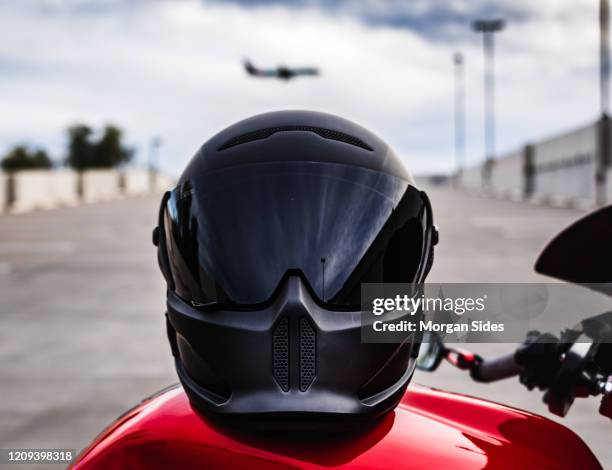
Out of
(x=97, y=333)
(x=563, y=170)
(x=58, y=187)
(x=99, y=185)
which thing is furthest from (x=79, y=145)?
(x=97, y=333)

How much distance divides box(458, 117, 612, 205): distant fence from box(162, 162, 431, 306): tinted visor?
2921 cm

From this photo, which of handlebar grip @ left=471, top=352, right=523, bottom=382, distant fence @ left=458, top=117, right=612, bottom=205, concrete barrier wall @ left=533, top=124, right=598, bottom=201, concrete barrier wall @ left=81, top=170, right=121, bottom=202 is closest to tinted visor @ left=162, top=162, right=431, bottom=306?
handlebar grip @ left=471, top=352, right=523, bottom=382

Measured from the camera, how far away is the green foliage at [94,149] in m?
99.9

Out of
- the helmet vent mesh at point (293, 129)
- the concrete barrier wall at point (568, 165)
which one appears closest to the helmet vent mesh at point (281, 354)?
the helmet vent mesh at point (293, 129)

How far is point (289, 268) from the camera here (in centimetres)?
113

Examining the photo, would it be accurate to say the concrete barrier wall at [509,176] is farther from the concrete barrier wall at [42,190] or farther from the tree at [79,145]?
the tree at [79,145]

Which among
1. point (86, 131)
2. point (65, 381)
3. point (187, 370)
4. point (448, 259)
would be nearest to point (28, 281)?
point (65, 381)

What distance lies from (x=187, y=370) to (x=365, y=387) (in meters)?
0.31

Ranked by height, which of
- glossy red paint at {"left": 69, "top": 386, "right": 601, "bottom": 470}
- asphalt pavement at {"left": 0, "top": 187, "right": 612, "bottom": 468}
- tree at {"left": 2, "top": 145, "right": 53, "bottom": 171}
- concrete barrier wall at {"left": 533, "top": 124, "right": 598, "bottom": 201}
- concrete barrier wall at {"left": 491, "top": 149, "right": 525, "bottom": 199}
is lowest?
tree at {"left": 2, "top": 145, "right": 53, "bottom": 171}

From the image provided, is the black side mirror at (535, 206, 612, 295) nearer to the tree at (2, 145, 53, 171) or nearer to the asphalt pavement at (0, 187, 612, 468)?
the asphalt pavement at (0, 187, 612, 468)

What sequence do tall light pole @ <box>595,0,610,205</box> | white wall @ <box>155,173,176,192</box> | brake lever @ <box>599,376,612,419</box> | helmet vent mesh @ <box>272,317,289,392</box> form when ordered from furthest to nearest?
1. white wall @ <box>155,173,176,192</box>
2. tall light pole @ <box>595,0,610,205</box>
3. brake lever @ <box>599,376,612,419</box>
4. helmet vent mesh @ <box>272,317,289,392</box>

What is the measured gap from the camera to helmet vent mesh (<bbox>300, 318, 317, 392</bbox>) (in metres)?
1.10

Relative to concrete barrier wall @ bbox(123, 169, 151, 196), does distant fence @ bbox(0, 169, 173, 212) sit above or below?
above

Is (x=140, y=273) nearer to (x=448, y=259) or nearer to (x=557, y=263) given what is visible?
(x=448, y=259)
